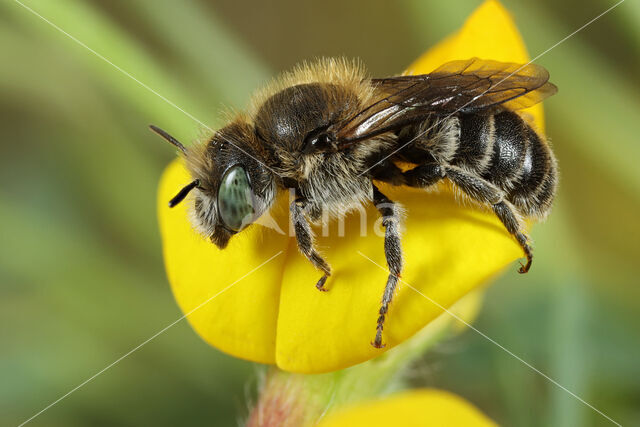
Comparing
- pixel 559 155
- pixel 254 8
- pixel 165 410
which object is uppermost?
pixel 254 8

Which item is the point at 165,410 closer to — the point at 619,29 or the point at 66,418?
the point at 66,418

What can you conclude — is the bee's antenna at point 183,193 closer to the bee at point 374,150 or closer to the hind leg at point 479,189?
the bee at point 374,150

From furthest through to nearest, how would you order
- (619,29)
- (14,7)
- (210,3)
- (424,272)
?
(210,3) → (14,7) → (619,29) → (424,272)

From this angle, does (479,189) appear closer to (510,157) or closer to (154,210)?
(510,157)

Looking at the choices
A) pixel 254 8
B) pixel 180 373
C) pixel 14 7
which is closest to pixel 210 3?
pixel 254 8

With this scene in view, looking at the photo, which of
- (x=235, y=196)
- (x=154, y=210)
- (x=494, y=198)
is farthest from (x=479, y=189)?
(x=154, y=210)

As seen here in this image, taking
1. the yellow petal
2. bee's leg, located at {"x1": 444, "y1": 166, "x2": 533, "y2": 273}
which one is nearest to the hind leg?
bee's leg, located at {"x1": 444, "y1": 166, "x2": 533, "y2": 273}

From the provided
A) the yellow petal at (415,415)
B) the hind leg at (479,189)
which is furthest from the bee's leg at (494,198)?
the yellow petal at (415,415)
